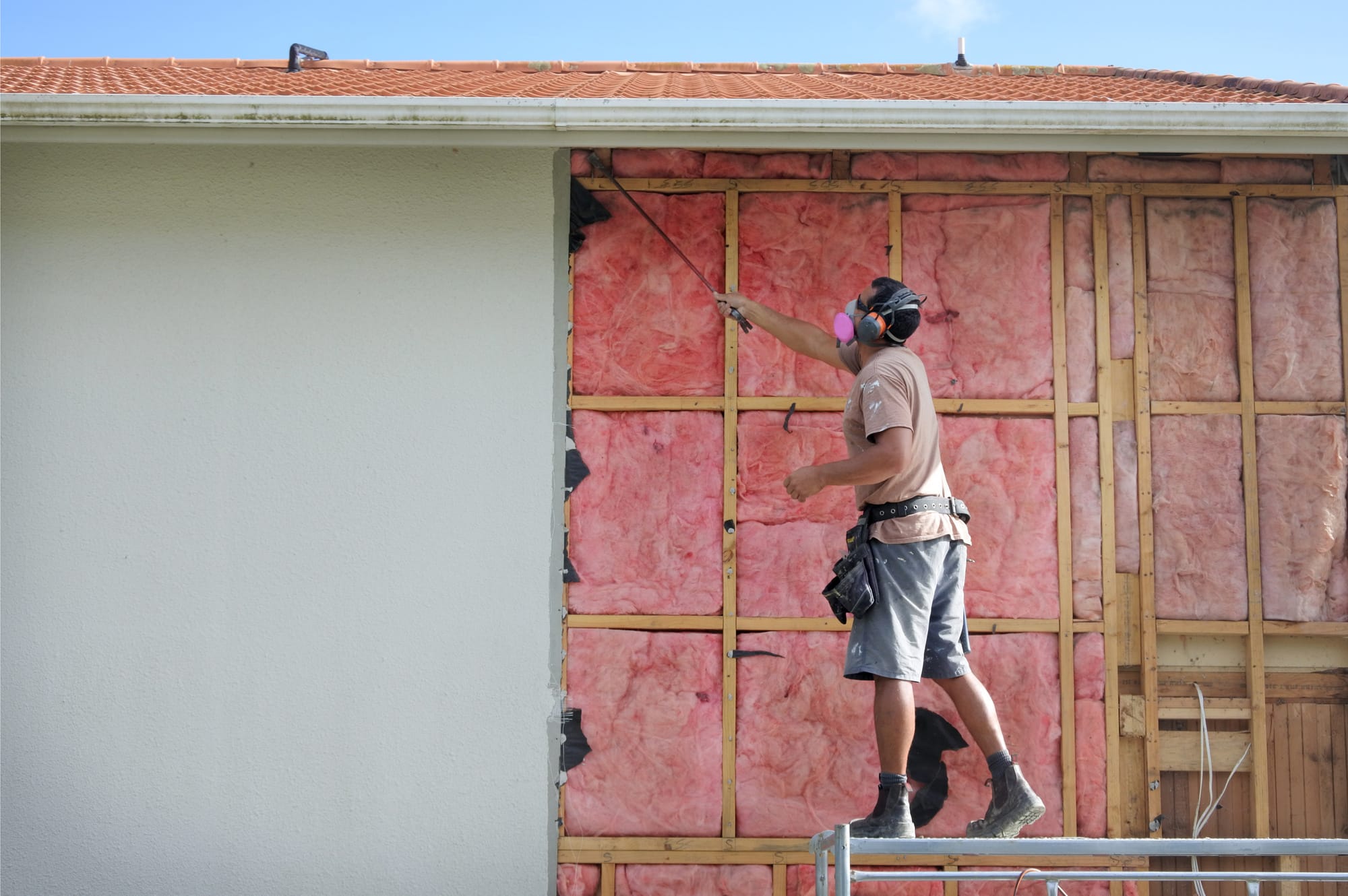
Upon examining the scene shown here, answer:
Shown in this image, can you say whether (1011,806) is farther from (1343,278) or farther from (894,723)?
(1343,278)

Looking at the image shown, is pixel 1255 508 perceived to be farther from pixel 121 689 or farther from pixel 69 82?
pixel 69 82

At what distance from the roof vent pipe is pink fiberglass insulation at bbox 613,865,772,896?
173 inches

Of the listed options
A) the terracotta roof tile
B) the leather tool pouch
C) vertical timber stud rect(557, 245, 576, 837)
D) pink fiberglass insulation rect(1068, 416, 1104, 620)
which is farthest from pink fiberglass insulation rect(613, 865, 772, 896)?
the terracotta roof tile

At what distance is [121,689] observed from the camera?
4141 millimetres

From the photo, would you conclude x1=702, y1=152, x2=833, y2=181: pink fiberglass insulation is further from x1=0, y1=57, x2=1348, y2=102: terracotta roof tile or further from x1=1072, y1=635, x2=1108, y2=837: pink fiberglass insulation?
x1=1072, y1=635, x2=1108, y2=837: pink fiberglass insulation

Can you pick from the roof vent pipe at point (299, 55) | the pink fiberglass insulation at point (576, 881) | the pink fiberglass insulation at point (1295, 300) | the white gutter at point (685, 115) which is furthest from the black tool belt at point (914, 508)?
the roof vent pipe at point (299, 55)

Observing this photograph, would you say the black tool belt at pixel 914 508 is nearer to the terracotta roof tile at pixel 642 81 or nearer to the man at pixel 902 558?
the man at pixel 902 558

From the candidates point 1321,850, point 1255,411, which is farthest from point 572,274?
point 1321,850

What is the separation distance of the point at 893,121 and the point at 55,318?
340cm

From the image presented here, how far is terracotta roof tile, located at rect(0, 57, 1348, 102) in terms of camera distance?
438 cm

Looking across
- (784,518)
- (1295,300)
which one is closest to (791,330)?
(784,518)

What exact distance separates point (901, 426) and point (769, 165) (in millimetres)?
1494

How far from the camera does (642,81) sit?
509 cm

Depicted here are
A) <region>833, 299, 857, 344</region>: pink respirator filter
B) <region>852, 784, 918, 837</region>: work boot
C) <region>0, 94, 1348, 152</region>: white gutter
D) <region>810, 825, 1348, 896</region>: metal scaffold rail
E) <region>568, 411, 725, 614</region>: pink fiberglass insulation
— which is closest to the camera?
<region>810, 825, 1348, 896</region>: metal scaffold rail
